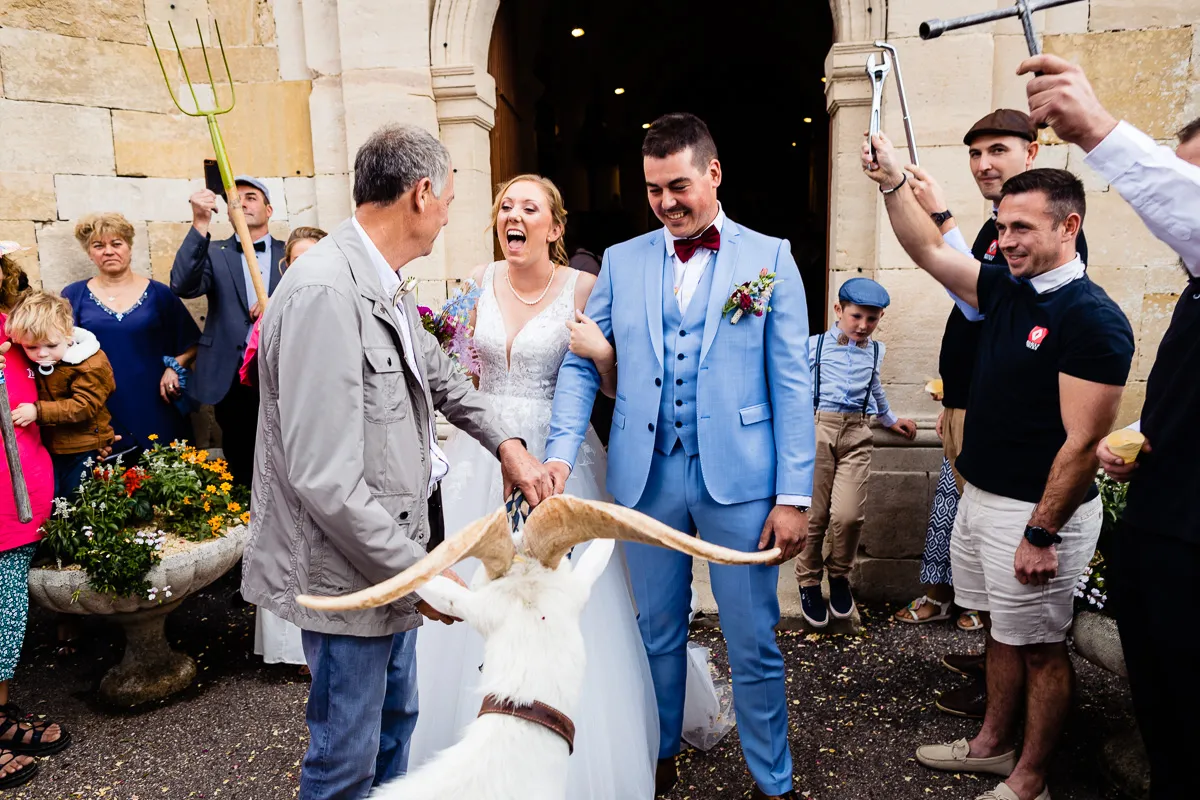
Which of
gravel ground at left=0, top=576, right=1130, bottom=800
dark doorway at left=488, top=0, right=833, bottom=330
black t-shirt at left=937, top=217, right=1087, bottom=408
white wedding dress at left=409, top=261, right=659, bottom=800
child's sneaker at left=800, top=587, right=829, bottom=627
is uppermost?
dark doorway at left=488, top=0, right=833, bottom=330

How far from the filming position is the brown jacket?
3.88 meters

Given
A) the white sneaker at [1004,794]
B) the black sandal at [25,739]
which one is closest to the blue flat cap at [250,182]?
the black sandal at [25,739]

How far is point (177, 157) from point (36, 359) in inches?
86.1

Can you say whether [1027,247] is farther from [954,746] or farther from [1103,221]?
[1103,221]

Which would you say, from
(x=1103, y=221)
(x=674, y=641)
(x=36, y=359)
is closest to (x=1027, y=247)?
(x=674, y=641)

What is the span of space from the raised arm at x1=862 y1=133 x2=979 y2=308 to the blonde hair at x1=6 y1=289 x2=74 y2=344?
380 cm

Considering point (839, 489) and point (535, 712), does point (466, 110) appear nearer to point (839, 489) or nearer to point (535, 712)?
point (839, 489)

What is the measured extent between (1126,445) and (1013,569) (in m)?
0.89

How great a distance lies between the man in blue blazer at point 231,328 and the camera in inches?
185

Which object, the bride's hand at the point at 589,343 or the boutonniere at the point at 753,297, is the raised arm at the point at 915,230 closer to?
the boutonniere at the point at 753,297

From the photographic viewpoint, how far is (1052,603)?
8.98ft

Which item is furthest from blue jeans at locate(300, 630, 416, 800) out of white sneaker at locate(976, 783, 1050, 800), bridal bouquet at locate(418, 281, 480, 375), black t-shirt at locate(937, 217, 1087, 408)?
black t-shirt at locate(937, 217, 1087, 408)

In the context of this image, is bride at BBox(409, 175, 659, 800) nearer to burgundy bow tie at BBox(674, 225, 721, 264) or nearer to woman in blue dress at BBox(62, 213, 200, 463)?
burgundy bow tie at BBox(674, 225, 721, 264)

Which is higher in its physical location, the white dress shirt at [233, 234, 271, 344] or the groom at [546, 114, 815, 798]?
the white dress shirt at [233, 234, 271, 344]
